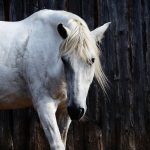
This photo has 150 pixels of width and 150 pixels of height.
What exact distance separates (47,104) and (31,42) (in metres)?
0.68

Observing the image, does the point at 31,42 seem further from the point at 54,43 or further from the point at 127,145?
the point at 127,145

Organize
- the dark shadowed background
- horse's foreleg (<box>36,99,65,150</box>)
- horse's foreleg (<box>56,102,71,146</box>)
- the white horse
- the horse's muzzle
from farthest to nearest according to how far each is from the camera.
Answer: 1. the dark shadowed background
2. horse's foreleg (<box>56,102,71,146</box>)
3. horse's foreleg (<box>36,99,65,150</box>)
4. the white horse
5. the horse's muzzle

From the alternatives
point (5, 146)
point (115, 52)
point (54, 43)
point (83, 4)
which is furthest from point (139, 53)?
point (5, 146)

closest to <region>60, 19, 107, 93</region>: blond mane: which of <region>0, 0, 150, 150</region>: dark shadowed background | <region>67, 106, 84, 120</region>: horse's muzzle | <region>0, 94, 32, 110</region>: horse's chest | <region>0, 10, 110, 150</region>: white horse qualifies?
<region>0, 10, 110, 150</region>: white horse

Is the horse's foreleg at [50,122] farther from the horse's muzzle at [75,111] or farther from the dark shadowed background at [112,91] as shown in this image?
the dark shadowed background at [112,91]

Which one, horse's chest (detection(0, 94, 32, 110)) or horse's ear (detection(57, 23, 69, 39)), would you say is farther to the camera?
horse's chest (detection(0, 94, 32, 110))

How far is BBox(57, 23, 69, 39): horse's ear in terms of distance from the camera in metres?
5.10

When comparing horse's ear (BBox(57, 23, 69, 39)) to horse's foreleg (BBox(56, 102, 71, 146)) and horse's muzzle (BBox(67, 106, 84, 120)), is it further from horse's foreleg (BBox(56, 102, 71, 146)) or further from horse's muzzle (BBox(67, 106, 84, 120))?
horse's foreleg (BBox(56, 102, 71, 146))

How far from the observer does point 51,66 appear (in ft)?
17.6

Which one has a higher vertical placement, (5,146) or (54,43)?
(54,43)

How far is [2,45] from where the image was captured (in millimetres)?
5695

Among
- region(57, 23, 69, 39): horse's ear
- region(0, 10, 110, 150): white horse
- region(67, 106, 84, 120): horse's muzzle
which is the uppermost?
region(57, 23, 69, 39): horse's ear

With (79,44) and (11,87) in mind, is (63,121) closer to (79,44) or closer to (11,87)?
(11,87)

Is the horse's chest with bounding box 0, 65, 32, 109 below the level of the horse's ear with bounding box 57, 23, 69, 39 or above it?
below
